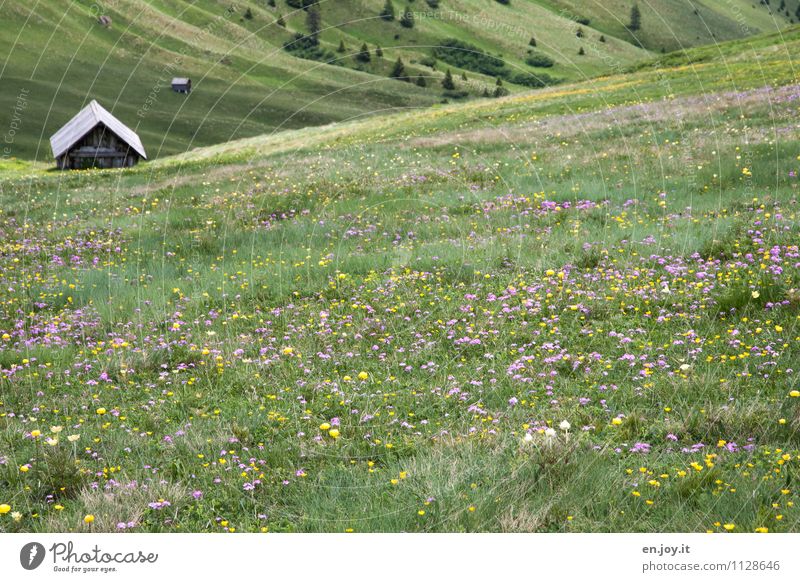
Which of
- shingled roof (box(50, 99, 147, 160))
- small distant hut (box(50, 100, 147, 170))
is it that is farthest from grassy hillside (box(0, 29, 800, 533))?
small distant hut (box(50, 100, 147, 170))

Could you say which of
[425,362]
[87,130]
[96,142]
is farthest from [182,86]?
[425,362]

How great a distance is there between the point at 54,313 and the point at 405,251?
5041 millimetres

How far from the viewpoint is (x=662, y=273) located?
902cm

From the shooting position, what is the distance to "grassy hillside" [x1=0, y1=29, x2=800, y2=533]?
4.76 metres

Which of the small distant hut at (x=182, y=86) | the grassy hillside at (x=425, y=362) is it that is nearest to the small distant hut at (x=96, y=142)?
the grassy hillside at (x=425, y=362)

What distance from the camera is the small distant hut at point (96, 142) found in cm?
7244

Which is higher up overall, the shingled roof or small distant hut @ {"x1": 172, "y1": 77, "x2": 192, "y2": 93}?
small distant hut @ {"x1": 172, "y1": 77, "x2": 192, "y2": 93}

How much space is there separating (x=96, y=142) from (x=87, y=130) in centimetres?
370

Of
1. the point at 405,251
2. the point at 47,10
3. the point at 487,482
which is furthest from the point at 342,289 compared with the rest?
the point at 47,10

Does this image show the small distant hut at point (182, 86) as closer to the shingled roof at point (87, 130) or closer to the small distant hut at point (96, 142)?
the shingled roof at point (87, 130)

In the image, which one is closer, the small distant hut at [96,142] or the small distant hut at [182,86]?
the small distant hut at [96,142]

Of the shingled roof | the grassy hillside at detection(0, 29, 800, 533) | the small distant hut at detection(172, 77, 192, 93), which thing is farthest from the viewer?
the small distant hut at detection(172, 77, 192, 93)

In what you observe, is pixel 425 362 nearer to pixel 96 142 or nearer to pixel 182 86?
pixel 96 142

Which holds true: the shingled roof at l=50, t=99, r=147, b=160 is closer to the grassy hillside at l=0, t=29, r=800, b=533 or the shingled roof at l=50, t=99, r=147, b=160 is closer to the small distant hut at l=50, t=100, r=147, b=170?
the small distant hut at l=50, t=100, r=147, b=170
